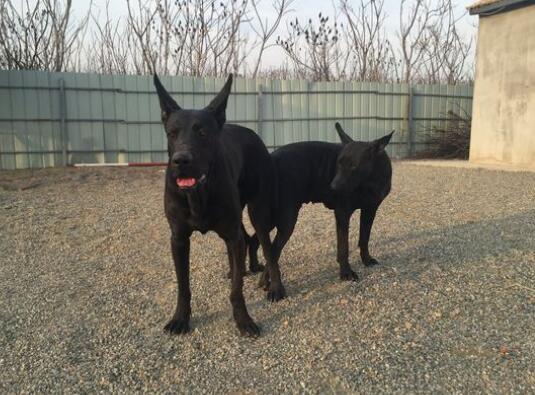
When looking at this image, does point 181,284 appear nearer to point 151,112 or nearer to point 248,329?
point 248,329

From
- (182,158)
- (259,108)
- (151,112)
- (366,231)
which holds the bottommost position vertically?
(366,231)

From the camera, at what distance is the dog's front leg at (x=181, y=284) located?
10.7 ft

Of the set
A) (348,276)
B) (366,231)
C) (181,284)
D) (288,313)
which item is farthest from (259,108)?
(181,284)

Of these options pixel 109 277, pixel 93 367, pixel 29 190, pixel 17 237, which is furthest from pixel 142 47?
pixel 93 367

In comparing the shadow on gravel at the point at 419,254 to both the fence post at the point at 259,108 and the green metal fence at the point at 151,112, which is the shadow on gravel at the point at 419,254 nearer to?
the fence post at the point at 259,108

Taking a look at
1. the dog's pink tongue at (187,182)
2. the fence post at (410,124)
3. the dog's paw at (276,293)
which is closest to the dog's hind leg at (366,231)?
the dog's paw at (276,293)

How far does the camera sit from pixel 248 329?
3.27 m

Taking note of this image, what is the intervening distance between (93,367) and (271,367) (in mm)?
1058

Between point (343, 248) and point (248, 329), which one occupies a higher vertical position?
point (343, 248)

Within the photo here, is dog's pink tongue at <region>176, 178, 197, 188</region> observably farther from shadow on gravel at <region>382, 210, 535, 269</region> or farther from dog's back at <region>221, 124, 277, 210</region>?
shadow on gravel at <region>382, 210, 535, 269</region>

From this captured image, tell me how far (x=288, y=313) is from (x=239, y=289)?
1.70ft

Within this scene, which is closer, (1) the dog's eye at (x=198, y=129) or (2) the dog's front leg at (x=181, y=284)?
(1) the dog's eye at (x=198, y=129)

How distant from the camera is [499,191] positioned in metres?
8.92

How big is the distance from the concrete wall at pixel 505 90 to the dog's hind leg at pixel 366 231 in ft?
31.4
